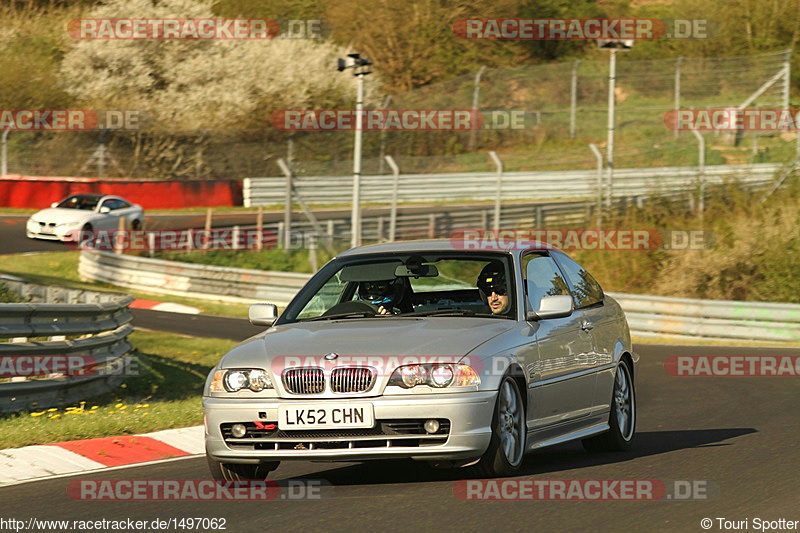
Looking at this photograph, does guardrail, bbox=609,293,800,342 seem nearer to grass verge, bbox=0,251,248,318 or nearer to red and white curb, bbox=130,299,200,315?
grass verge, bbox=0,251,248,318

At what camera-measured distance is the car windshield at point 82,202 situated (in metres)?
35.1

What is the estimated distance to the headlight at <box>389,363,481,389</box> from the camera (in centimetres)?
741

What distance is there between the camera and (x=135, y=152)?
47.9 m

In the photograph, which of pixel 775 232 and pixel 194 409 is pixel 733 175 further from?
pixel 194 409

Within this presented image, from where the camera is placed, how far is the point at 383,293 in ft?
29.6

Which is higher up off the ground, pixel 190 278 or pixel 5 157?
pixel 5 157

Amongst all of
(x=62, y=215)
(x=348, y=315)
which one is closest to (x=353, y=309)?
(x=348, y=315)

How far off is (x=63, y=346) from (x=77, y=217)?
23.0m

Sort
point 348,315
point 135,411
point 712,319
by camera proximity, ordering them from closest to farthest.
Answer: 1. point 348,315
2. point 135,411
3. point 712,319

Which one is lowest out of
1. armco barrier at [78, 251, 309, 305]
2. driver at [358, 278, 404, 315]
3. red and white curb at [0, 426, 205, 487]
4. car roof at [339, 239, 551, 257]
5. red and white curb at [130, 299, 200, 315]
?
red and white curb at [130, 299, 200, 315]

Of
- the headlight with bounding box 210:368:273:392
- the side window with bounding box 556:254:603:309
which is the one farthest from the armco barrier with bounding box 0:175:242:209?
the headlight with bounding box 210:368:273:392

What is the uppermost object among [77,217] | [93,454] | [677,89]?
[677,89]

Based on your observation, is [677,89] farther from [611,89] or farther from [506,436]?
[506,436]

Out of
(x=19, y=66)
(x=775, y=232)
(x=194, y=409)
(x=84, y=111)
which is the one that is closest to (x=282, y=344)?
(x=194, y=409)
